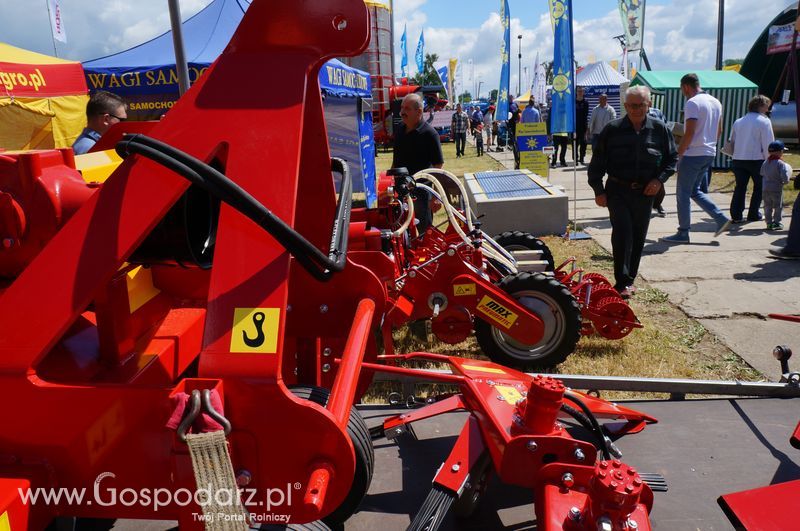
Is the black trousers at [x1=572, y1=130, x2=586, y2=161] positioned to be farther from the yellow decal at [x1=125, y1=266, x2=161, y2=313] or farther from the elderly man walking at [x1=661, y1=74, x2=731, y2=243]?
the yellow decal at [x1=125, y1=266, x2=161, y2=313]

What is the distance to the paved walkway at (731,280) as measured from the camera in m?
4.53

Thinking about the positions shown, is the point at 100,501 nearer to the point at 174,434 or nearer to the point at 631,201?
the point at 174,434

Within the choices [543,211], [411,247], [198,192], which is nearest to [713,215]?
[543,211]

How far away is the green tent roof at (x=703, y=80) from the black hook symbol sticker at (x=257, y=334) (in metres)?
14.0

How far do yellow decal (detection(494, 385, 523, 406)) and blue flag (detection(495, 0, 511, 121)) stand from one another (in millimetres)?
18322

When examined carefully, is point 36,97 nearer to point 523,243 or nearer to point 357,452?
point 523,243

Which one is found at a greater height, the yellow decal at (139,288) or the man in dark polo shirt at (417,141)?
the man in dark polo shirt at (417,141)

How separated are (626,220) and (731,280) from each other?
5.33ft

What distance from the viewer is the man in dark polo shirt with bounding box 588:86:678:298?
16.7 feet

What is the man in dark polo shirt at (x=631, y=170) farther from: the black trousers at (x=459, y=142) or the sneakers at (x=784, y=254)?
the black trousers at (x=459, y=142)

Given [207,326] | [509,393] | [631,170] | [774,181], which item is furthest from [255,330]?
[774,181]

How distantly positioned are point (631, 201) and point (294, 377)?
12.7ft

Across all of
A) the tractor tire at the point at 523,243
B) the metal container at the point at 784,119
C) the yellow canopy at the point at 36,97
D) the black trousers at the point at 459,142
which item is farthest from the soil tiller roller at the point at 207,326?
the black trousers at the point at 459,142

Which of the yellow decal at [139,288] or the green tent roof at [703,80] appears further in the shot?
the green tent roof at [703,80]
